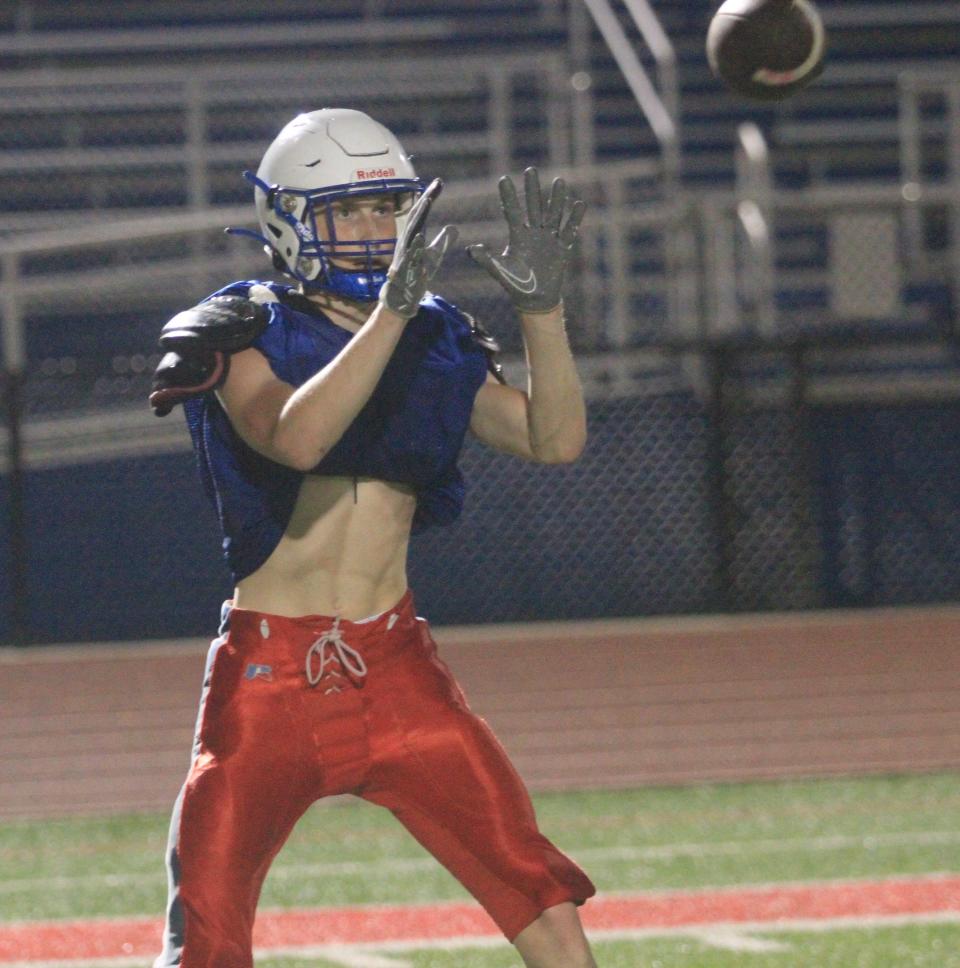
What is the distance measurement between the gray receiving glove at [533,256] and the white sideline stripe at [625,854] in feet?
9.87

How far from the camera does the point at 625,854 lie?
596cm

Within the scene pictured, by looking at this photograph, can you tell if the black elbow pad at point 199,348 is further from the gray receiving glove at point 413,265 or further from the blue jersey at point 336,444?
the gray receiving glove at point 413,265

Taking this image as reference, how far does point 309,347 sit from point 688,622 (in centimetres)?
812

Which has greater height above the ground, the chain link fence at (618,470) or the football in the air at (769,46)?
the football in the air at (769,46)

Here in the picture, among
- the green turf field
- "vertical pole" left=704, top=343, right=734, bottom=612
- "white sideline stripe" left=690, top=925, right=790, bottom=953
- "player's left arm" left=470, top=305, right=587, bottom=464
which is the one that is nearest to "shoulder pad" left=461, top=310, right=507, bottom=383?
"player's left arm" left=470, top=305, right=587, bottom=464

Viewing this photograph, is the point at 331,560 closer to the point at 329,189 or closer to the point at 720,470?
the point at 329,189

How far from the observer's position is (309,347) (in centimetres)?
316

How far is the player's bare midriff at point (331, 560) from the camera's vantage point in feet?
10.5

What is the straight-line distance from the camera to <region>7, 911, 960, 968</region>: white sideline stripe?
15.5ft

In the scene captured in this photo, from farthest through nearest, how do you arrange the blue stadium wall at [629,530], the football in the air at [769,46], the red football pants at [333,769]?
the blue stadium wall at [629,530] < the football in the air at [769,46] < the red football pants at [333,769]

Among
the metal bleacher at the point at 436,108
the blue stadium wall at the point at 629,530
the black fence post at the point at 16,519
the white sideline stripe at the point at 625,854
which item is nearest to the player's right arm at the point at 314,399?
the white sideline stripe at the point at 625,854

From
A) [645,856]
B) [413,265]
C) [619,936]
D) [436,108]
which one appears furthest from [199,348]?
[436,108]

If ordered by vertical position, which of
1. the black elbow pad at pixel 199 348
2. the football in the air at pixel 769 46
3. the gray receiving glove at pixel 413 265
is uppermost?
the football in the air at pixel 769 46

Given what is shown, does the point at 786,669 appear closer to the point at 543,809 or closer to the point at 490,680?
the point at 490,680
